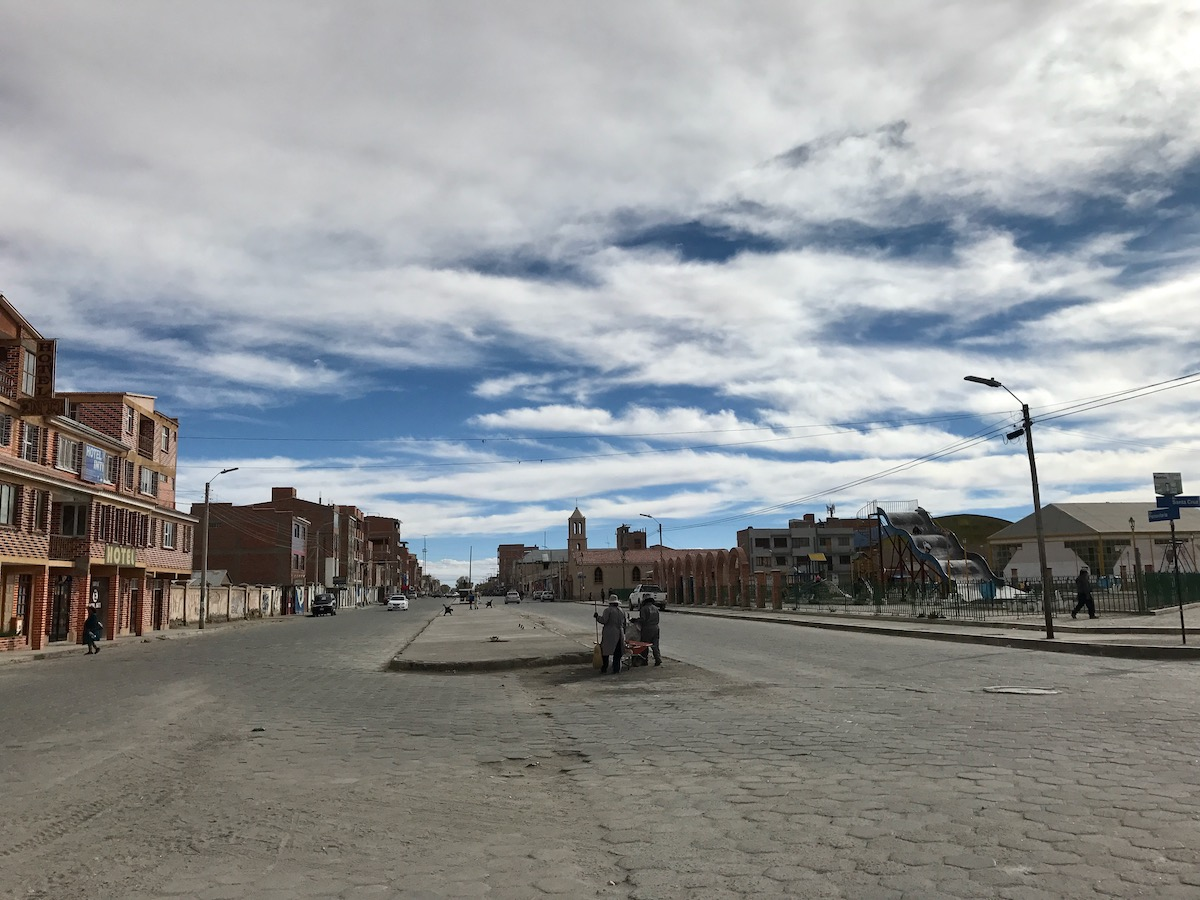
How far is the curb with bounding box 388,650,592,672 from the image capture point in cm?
2053

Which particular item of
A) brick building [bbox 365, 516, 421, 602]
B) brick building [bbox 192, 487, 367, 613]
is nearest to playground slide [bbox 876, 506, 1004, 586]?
brick building [bbox 192, 487, 367, 613]

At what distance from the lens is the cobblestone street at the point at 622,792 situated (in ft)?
17.2

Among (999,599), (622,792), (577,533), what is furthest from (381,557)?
(622,792)

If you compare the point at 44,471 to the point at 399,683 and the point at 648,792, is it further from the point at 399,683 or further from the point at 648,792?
the point at 648,792

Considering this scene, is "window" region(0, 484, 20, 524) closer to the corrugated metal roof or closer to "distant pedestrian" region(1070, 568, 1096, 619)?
"distant pedestrian" region(1070, 568, 1096, 619)

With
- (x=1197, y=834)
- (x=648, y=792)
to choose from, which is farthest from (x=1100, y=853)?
(x=648, y=792)

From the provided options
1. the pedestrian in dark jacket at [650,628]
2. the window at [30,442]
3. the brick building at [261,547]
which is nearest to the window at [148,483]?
the window at [30,442]

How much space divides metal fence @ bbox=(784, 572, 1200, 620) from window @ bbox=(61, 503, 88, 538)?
1300 inches

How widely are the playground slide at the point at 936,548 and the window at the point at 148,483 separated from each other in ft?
138

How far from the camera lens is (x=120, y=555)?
38.8 m

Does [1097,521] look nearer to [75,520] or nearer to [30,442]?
[75,520]

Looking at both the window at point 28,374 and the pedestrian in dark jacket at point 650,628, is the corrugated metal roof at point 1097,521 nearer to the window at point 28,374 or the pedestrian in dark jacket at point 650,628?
the pedestrian in dark jacket at point 650,628

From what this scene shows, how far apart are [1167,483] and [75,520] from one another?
36937 millimetres

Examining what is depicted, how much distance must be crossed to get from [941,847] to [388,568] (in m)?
192
